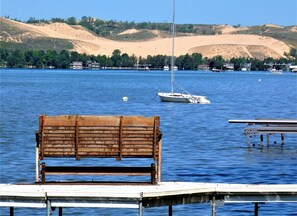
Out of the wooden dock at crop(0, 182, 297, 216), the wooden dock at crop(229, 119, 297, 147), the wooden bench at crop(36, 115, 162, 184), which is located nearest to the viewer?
the wooden dock at crop(0, 182, 297, 216)

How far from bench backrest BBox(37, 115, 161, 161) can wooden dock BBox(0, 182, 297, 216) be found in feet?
3.59

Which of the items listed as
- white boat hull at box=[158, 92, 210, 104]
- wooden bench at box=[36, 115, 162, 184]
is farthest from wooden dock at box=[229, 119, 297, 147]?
white boat hull at box=[158, 92, 210, 104]

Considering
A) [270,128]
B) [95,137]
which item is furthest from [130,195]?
[270,128]

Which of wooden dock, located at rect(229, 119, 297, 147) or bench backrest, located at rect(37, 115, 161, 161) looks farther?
wooden dock, located at rect(229, 119, 297, 147)

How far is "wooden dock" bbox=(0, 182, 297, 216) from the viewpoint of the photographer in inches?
804

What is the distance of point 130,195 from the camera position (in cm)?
2028

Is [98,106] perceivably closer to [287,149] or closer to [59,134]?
[287,149]

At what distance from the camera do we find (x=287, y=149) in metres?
51.2

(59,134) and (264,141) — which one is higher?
(59,134)

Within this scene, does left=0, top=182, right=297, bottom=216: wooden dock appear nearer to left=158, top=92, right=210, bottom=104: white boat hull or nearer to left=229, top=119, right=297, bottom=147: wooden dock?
left=229, top=119, right=297, bottom=147: wooden dock

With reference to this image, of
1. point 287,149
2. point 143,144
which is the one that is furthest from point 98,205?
point 287,149

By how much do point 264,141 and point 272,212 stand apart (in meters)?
27.2

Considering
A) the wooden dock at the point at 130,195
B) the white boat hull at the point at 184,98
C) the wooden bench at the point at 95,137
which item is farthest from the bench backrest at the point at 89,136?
the white boat hull at the point at 184,98

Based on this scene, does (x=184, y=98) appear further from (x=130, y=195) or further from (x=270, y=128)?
(x=130, y=195)
